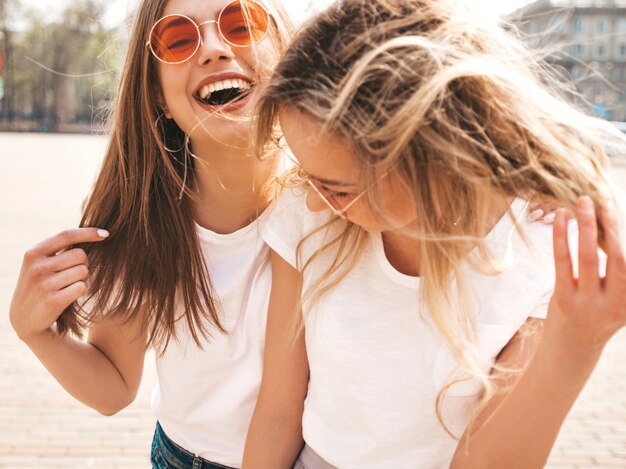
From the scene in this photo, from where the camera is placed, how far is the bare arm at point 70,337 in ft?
5.69

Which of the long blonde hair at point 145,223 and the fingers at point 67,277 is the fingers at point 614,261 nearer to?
the long blonde hair at point 145,223

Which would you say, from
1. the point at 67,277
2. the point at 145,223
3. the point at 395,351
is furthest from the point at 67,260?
the point at 395,351

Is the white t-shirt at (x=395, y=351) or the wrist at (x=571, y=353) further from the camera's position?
the white t-shirt at (x=395, y=351)

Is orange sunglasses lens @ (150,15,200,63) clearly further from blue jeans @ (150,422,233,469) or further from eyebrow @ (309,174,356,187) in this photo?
blue jeans @ (150,422,233,469)

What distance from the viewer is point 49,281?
1728 millimetres

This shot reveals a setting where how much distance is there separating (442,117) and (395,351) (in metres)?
0.54

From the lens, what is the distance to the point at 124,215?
1882mm

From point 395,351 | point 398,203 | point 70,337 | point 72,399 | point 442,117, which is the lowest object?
point 72,399

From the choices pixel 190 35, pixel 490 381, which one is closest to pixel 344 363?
pixel 490 381

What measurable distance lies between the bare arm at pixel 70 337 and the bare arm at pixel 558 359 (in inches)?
42.3

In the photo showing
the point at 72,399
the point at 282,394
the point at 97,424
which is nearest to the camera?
the point at 282,394

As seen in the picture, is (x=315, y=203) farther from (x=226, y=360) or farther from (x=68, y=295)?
(x=68, y=295)

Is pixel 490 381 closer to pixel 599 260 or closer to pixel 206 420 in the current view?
pixel 599 260

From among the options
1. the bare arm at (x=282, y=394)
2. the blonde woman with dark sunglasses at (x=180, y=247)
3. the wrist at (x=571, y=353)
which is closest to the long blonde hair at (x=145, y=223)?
the blonde woman with dark sunglasses at (x=180, y=247)
